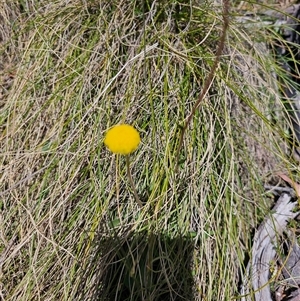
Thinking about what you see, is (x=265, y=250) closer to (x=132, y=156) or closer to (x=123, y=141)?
(x=132, y=156)

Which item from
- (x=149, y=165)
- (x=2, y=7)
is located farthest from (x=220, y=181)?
(x=2, y=7)

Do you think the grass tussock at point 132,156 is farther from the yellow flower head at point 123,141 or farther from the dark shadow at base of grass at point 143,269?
the yellow flower head at point 123,141

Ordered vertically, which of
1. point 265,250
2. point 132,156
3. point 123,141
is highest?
point 123,141

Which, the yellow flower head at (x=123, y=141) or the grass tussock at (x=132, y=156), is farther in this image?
the grass tussock at (x=132, y=156)

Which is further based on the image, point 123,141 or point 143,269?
point 143,269

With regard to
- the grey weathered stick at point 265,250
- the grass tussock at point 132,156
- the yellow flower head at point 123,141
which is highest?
the yellow flower head at point 123,141

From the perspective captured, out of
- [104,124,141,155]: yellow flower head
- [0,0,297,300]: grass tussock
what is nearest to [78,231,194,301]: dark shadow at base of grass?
[0,0,297,300]: grass tussock

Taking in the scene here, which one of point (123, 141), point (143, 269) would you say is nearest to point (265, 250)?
point (143, 269)

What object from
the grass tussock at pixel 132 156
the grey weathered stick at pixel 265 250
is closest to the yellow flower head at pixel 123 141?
the grass tussock at pixel 132 156
